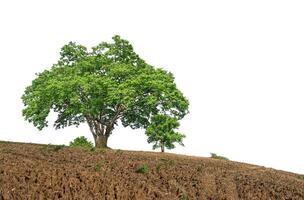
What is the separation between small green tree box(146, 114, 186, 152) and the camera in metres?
43.4

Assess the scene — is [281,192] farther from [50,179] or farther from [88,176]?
[50,179]

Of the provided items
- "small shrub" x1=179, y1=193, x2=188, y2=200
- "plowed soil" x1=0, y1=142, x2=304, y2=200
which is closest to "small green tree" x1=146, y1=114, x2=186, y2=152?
"plowed soil" x1=0, y1=142, x2=304, y2=200

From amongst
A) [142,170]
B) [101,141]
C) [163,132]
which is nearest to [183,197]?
[142,170]

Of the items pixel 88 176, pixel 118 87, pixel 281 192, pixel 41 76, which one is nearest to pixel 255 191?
pixel 281 192

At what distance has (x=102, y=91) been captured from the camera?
45.2 m

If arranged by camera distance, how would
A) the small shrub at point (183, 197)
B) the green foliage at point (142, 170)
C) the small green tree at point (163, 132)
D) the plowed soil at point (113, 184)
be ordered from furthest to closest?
the small green tree at point (163, 132) < the green foliage at point (142, 170) < the small shrub at point (183, 197) < the plowed soil at point (113, 184)

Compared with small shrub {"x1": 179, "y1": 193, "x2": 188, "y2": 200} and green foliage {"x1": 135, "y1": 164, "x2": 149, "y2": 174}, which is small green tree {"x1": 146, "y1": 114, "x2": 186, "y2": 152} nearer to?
green foliage {"x1": 135, "y1": 164, "x2": 149, "y2": 174}

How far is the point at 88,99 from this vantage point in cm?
4659

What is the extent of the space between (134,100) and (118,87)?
224 cm

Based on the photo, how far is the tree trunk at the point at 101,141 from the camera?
152 ft

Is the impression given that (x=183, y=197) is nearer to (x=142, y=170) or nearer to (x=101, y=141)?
(x=142, y=170)

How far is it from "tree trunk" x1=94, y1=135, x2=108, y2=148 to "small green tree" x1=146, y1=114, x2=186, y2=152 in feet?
14.8

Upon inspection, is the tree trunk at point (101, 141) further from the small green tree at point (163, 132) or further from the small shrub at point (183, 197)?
the small shrub at point (183, 197)

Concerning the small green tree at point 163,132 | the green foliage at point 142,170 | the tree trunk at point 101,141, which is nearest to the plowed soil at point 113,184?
the green foliage at point 142,170
